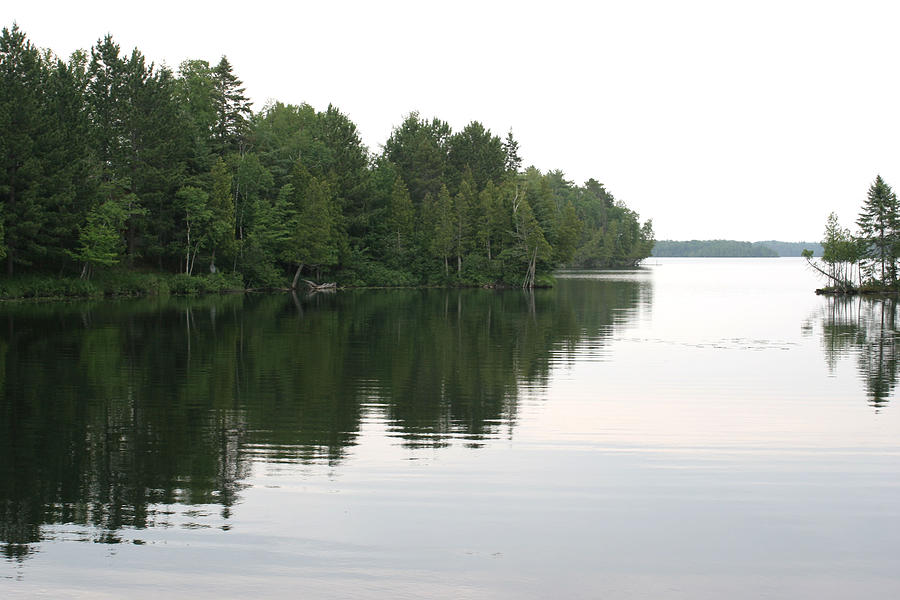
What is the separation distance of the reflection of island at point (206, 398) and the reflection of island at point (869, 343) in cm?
826

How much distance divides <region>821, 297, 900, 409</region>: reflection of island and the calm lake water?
27 centimetres

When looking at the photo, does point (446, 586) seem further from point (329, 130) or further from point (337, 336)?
point (329, 130)

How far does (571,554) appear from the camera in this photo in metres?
7.79

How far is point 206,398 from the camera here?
54.5ft

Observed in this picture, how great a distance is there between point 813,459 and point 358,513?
7.13 m

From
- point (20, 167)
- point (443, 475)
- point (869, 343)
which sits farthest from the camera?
point (20, 167)

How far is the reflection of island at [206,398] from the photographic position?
32.4 feet

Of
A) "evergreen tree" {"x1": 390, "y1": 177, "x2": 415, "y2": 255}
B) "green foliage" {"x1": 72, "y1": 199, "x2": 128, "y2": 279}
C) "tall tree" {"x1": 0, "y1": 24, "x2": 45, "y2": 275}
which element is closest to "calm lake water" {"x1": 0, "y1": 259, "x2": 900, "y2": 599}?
"tall tree" {"x1": 0, "y1": 24, "x2": 45, "y2": 275}

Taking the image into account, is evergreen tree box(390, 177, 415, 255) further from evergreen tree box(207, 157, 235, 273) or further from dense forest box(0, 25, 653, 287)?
evergreen tree box(207, 157, 235, 273)

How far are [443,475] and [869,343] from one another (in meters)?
25.8

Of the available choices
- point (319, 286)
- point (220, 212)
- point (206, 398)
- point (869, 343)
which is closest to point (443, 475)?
point (206, 398)

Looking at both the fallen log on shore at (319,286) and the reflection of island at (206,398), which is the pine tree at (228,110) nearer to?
the fallen log on shore at (319,286)

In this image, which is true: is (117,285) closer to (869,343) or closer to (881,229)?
(869,343)

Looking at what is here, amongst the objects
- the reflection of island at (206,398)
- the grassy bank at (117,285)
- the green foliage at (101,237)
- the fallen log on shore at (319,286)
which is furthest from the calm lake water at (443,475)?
the fallen log on shore at (319,286)
